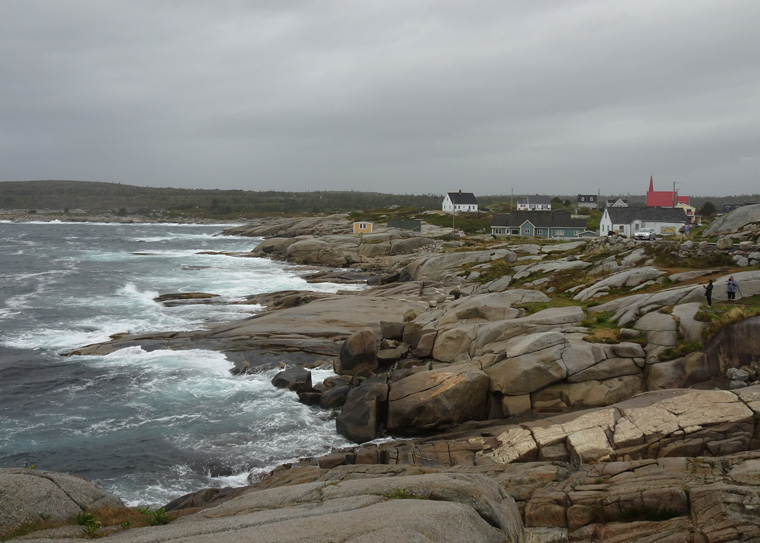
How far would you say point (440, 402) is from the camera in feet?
67.7

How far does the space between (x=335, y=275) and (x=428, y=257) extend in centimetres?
1134

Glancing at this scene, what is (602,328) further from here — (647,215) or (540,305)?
(647,215)

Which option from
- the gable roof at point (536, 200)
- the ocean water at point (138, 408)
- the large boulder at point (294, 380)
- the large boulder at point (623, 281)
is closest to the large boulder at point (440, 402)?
the ocean water at point (138, 408)

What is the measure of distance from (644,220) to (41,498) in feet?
247

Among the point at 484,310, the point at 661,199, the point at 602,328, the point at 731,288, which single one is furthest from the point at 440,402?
the point at 661,199

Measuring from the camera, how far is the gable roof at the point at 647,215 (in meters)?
71.0

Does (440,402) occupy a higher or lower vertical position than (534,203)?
Result: lower

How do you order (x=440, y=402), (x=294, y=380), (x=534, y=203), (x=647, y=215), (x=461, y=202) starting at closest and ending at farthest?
(x=440, y=402), (x=294, y=380), (x=647, y=215), (x=461, y=202), (x=534, y=203)

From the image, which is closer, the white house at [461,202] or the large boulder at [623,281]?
the large boulder at [623,281]

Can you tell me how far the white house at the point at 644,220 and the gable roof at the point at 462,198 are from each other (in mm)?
57148

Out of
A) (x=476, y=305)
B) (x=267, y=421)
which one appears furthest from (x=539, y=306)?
(x=267, y=421)

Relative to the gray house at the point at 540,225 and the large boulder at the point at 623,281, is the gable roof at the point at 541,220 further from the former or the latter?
the large boulder at the point at 623,281

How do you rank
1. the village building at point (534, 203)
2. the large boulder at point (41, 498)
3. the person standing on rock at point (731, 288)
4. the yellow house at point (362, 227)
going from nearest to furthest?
the large boulder at point (41, 498) < the person standing on rock at point (731, 288) < the yellow house at point (362, 227) < the village building at point (534, 203)

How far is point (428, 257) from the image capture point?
193 feet
